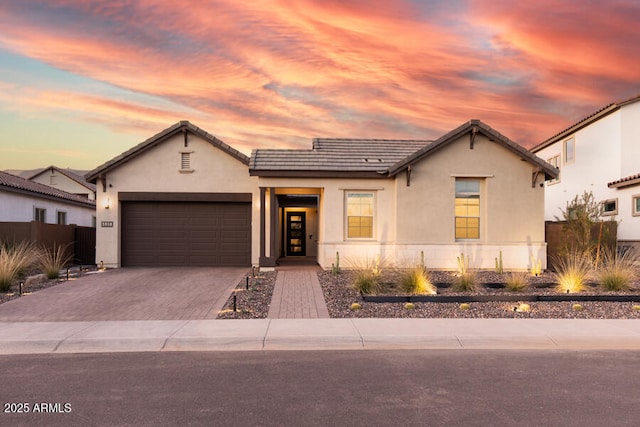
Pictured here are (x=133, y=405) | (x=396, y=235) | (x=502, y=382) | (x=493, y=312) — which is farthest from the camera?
(x=396, y=235)

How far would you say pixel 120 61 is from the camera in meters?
18.5

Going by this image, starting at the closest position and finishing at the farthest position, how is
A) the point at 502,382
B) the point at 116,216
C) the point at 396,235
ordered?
the point at 502,382, the point at 396,235, the point at 116,216

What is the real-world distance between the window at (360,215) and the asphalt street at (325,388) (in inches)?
433

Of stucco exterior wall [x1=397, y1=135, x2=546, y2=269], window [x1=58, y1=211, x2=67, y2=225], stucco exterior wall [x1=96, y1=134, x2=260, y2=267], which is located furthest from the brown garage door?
window [x1=58, y1=211, x2=67, y2=225]

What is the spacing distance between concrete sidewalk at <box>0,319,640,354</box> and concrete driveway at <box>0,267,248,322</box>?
0.90 m

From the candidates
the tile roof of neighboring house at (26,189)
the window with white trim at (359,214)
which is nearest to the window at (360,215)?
the window with white trim at (359,214)

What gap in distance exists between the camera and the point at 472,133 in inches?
714

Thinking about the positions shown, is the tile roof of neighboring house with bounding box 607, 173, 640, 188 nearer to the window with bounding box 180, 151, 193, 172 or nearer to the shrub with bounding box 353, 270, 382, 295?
the shrub with bounding box 353, 270, 382, 295

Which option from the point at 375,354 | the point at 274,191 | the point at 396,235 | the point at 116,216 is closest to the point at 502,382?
the point at 375,354

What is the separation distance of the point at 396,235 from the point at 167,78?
11474mm

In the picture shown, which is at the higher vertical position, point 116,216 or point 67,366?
point 116,216

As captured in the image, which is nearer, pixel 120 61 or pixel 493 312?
pixel 493 312

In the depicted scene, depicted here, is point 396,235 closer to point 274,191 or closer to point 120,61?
point 274,191

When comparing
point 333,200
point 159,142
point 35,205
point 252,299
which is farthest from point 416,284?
point 35,205
